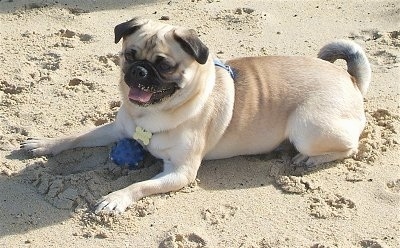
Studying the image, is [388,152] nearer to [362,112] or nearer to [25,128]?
[362,112]

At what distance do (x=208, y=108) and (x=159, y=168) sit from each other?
497mm

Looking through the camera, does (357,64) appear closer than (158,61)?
No

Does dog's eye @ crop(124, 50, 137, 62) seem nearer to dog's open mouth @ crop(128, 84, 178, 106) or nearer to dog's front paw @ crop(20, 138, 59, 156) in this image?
dog's open mouth @ crop(128, 84, 178, 106)

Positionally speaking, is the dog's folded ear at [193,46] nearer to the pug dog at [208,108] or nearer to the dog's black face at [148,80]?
the pug dog at [208,108]

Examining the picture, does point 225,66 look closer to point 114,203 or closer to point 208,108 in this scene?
point 208,108

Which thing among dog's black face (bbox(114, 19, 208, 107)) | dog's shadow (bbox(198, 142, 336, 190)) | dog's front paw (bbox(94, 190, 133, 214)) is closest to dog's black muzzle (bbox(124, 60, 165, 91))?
dog's black face (bbox(114, 19, 208, 107))

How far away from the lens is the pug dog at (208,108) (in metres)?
3.99

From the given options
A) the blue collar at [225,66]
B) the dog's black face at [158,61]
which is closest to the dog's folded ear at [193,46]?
the dog's black face at [158,61]

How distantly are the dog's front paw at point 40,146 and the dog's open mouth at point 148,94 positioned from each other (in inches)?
28.6

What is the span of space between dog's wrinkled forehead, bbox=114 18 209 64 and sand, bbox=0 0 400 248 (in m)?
0.80

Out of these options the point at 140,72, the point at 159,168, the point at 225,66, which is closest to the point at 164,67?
the point at 140,72

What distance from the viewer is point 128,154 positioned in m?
4.29

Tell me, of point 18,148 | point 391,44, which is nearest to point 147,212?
point 18,148

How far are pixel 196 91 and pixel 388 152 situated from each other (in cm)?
140
